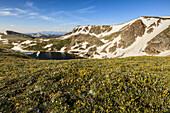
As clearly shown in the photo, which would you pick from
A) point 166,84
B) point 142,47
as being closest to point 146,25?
point 142,47

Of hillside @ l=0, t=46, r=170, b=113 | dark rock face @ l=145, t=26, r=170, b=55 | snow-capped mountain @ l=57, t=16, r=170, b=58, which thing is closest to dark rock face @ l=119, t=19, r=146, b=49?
snow-capped mountain @ l=57, t=16, r=170, b=58

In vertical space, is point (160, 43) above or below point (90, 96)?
above

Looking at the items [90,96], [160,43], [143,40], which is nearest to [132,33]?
[143,40]

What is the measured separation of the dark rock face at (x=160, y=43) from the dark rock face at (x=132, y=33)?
79.2ft

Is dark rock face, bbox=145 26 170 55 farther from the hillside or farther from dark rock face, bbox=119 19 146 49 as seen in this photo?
the hillside

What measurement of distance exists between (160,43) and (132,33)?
38.9 m

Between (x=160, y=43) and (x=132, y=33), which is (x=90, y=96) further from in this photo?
(x=132, y=33)

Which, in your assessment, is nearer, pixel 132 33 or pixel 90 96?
pixel 90 96

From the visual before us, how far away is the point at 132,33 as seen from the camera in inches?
4835

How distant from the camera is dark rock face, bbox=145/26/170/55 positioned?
88.4 metres

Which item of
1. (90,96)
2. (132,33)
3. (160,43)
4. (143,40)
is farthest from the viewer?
(132,33)

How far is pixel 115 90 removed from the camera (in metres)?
8.00

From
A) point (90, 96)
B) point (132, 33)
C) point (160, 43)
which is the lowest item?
point (90, 96)

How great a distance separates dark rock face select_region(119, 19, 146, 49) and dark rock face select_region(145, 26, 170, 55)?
24.1 meters
